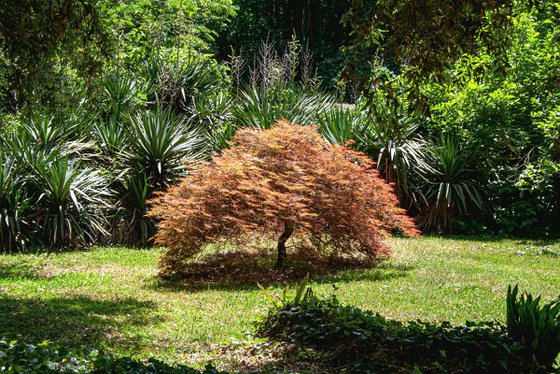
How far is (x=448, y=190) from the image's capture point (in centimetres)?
1502

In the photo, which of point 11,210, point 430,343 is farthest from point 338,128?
point 430,343

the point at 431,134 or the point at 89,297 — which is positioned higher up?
the point at 431,134

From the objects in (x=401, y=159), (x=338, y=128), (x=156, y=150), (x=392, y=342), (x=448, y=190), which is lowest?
(x=392, y=342)

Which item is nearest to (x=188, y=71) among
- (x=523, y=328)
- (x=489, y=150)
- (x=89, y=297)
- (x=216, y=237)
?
(x=489, y=150)

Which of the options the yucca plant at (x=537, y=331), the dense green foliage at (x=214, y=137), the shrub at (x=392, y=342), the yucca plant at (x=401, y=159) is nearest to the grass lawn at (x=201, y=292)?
the shrub at (x=392, y=342)

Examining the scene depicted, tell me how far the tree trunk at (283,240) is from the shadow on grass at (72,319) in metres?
2.70

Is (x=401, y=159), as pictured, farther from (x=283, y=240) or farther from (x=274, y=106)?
(x=283, y=240)

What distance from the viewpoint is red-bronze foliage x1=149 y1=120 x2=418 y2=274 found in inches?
395

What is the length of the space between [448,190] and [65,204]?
26.5ft

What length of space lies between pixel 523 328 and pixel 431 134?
11.3 m

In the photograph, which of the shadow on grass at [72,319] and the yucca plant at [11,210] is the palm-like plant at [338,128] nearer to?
the yucca plant at [11,210]

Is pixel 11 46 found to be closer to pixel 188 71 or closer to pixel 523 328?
pixel 523 328

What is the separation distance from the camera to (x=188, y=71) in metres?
18.5

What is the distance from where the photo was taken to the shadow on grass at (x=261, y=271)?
991 cm
